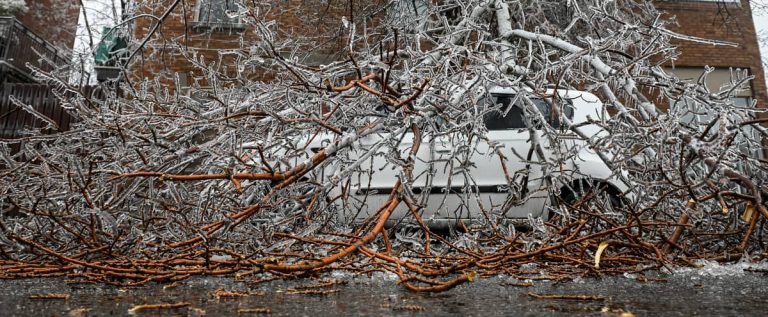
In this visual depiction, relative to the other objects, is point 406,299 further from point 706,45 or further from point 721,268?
point 706,45

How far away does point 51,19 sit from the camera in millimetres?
16703

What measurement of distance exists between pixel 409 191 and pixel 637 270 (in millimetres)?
963

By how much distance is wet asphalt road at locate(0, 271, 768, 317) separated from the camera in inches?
56.2

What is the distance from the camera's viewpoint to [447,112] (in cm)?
292

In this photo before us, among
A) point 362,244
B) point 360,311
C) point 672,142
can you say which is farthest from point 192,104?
point 672,142

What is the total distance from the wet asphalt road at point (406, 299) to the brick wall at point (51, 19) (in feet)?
56.4

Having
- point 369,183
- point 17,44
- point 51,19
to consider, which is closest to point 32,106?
point 17,44

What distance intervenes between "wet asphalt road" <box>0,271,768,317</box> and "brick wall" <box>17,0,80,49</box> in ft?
56.4

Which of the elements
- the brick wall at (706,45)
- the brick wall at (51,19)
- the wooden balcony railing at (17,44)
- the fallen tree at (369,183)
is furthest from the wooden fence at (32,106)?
the brick wall at (706,45)

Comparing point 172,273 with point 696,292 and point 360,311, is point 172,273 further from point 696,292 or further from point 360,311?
point 696,292

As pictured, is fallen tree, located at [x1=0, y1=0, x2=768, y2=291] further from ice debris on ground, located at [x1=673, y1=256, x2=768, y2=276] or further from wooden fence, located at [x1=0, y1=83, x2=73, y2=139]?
wooden fence, located at [x1=0, y1=83, x2=73, y2=139]

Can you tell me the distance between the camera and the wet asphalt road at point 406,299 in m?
1.43

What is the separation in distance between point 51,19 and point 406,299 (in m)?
18.6

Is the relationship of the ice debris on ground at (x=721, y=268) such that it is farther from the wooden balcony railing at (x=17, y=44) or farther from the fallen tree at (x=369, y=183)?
the wooden balcony railing at (x=17, y=44)
